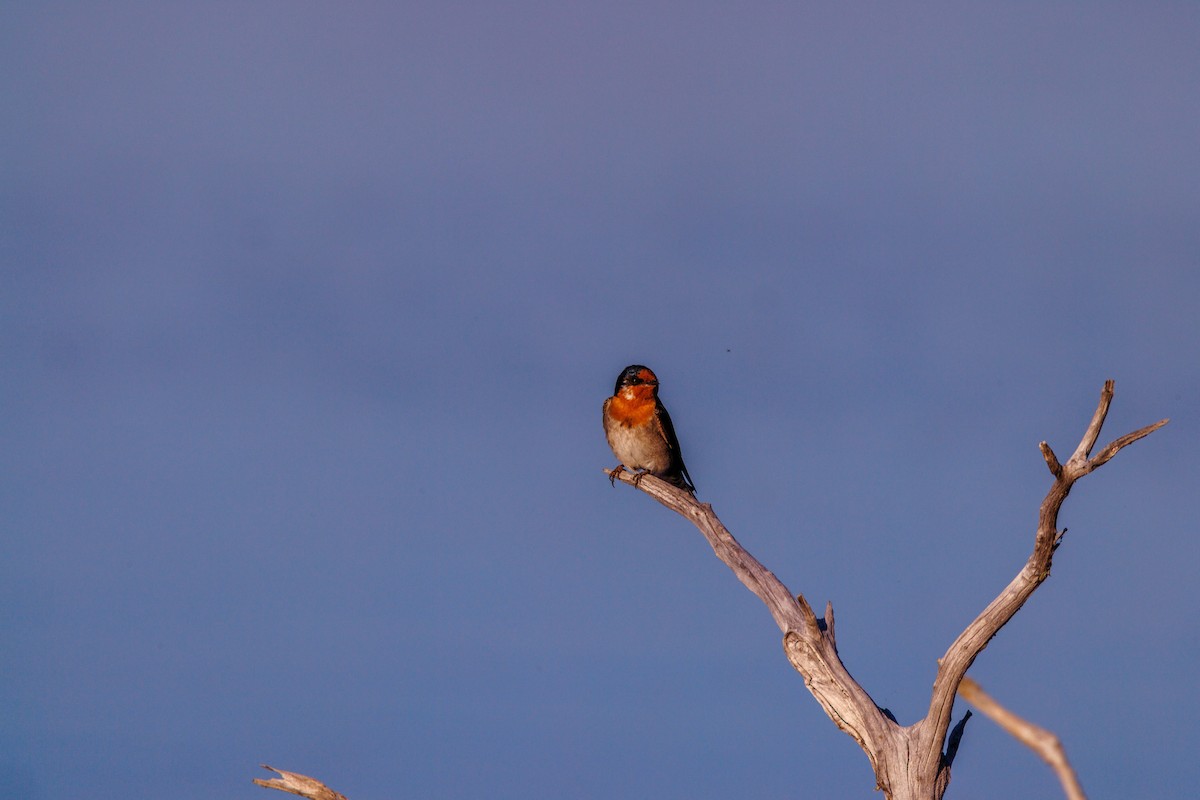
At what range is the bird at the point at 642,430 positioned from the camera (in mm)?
13750

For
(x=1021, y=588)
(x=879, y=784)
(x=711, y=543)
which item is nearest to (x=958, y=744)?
(x=879, y=784)

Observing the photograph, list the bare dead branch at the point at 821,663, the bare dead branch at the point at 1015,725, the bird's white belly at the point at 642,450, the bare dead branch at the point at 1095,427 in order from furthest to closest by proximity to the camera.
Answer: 1. the bird's white belly at the point at 642,450
2. the bare dead branch at the point at 821,663
3. the bare dead branch at the point at 1095,427
4. the bare dead branch at the point at 1015,725

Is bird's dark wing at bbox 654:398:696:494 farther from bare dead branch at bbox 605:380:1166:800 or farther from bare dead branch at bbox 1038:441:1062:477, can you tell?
bare dead branch at bbox 1038:441:1062:477

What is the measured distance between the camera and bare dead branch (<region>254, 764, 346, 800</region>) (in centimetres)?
975

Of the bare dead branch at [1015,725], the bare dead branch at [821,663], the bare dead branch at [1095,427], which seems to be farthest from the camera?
the bare dead branch at [821,663]

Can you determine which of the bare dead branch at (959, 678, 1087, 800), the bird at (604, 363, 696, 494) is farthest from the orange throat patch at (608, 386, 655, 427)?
the bare dead branch at (959, 678, 1087, 800)

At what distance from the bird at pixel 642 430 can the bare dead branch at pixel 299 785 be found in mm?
5119

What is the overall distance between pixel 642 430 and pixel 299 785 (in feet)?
18.1

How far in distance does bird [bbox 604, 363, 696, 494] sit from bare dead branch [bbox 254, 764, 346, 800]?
16.8 feet

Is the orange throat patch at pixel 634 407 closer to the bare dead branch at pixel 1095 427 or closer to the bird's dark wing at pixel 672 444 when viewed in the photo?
the bird's dark wing at pixel 672 444

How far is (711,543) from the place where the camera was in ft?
39.0

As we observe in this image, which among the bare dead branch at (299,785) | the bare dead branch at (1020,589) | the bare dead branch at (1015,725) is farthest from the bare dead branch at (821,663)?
the bare dead branch at (1015,725)

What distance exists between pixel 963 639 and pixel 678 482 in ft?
14.0

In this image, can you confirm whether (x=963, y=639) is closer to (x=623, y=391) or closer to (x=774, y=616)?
(x=774, y=616)
